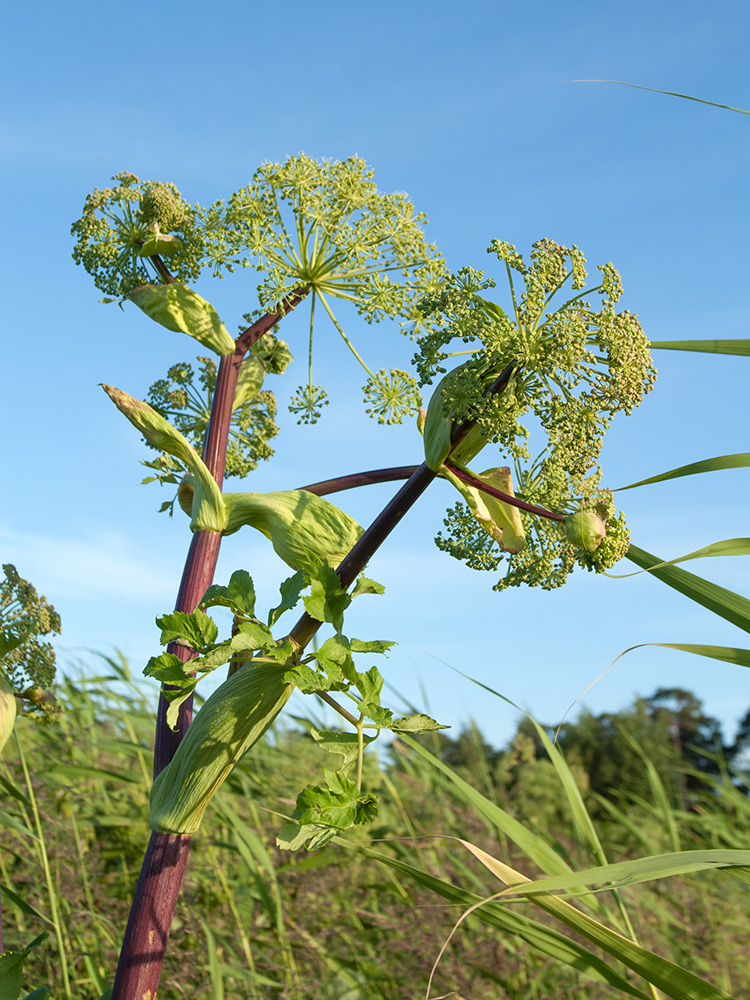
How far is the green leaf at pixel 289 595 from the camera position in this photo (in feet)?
2.69

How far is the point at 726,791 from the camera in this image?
152 inches

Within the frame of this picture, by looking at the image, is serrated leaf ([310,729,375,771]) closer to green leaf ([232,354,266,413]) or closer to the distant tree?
green leaf ([232,354,266,413])

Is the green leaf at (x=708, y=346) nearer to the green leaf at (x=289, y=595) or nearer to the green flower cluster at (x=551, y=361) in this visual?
the green flower cluster at (x=551, y=361)

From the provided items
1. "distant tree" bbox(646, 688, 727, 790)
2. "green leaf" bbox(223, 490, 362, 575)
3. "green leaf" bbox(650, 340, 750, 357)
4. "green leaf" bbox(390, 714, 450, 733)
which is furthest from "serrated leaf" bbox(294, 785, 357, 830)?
"distant tree" bbox(646, 688, 727, 790)

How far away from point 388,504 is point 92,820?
209cm

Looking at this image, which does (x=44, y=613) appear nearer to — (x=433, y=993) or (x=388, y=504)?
(x=388, y=504)

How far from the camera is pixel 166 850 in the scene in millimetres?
913

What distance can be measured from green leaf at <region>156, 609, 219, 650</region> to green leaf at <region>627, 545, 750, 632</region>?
525mm

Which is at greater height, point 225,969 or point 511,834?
point 511,834

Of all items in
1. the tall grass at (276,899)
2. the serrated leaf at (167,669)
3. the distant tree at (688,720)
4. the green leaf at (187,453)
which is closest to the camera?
the serrated leaf at (167,669)

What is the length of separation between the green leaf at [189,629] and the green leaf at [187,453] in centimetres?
29

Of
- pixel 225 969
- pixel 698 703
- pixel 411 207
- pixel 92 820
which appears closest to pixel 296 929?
pixel 225 969

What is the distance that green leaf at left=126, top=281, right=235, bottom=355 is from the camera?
1269 mm

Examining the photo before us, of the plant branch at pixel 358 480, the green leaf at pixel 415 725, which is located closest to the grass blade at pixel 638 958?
the green leaf at pixel 415 725
